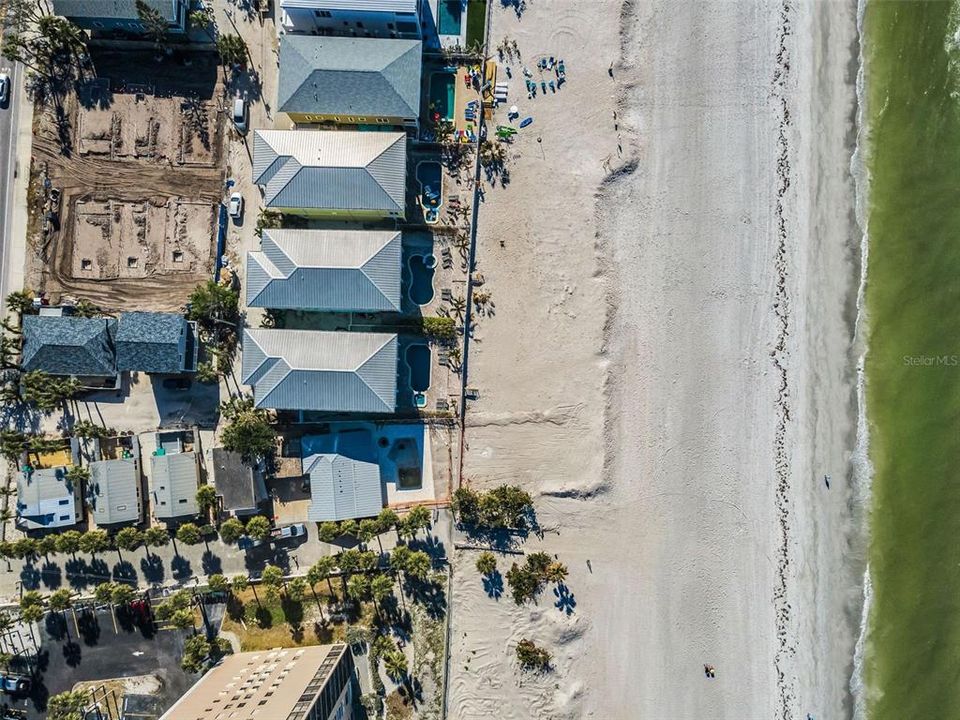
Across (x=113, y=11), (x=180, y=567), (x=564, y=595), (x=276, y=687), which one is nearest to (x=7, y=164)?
(x=113, y=11)

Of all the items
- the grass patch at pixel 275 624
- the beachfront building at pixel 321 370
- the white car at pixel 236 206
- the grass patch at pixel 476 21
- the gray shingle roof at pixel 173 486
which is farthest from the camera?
the grass patch at pixel 476 21

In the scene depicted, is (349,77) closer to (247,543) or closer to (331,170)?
(331,170)

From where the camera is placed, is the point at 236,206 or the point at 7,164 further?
the point at 7,164

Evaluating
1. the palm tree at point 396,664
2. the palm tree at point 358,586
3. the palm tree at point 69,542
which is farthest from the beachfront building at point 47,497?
the palm tree at point 396,664

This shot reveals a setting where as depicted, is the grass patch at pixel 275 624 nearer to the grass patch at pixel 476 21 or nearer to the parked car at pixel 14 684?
the parked car at pixel 14 684

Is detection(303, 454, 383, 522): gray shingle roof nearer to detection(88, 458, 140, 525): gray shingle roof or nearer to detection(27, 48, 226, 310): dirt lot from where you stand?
detection(88, 458, 140, 525): gray shingle roof

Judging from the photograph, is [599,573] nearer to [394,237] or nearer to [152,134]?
[394,237]
